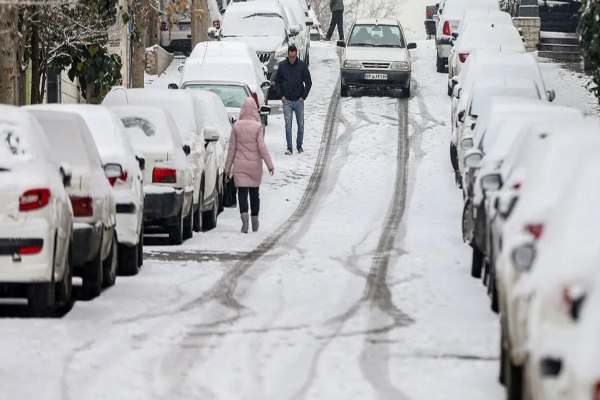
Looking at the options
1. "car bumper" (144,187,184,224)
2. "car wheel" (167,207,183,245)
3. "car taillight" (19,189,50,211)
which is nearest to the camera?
"car taillight" (19,189,50,211)

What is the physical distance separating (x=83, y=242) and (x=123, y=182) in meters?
2.33

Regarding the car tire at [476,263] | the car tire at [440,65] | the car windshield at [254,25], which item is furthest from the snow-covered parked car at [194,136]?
the car tire at [440,65]

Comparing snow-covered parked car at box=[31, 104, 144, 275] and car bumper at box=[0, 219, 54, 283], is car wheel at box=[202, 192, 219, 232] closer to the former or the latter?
snow-covered parked car at box=[31, 104, 144, 275]

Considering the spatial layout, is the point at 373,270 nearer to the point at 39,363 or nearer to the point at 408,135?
the point at 39,363

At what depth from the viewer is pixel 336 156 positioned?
32.5 meters

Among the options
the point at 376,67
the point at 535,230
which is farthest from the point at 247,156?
the point at 376,67

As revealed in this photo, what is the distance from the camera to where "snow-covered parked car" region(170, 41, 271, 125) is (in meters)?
30.4

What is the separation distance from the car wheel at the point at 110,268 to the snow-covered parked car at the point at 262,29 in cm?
2435

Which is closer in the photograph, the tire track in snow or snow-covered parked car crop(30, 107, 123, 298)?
the tire track in snow

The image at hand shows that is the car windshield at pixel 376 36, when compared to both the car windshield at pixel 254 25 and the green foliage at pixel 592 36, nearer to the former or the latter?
the car windshield at pixel 254 25

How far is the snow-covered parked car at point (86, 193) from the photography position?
14.1 metres

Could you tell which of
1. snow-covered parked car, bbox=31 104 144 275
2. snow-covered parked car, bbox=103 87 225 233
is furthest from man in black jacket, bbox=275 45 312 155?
snow-covered parked car, bbox=31 104 144 275

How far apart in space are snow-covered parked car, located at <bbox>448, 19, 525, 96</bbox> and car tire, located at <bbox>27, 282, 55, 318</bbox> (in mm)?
26582

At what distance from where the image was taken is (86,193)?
14.2 metres
